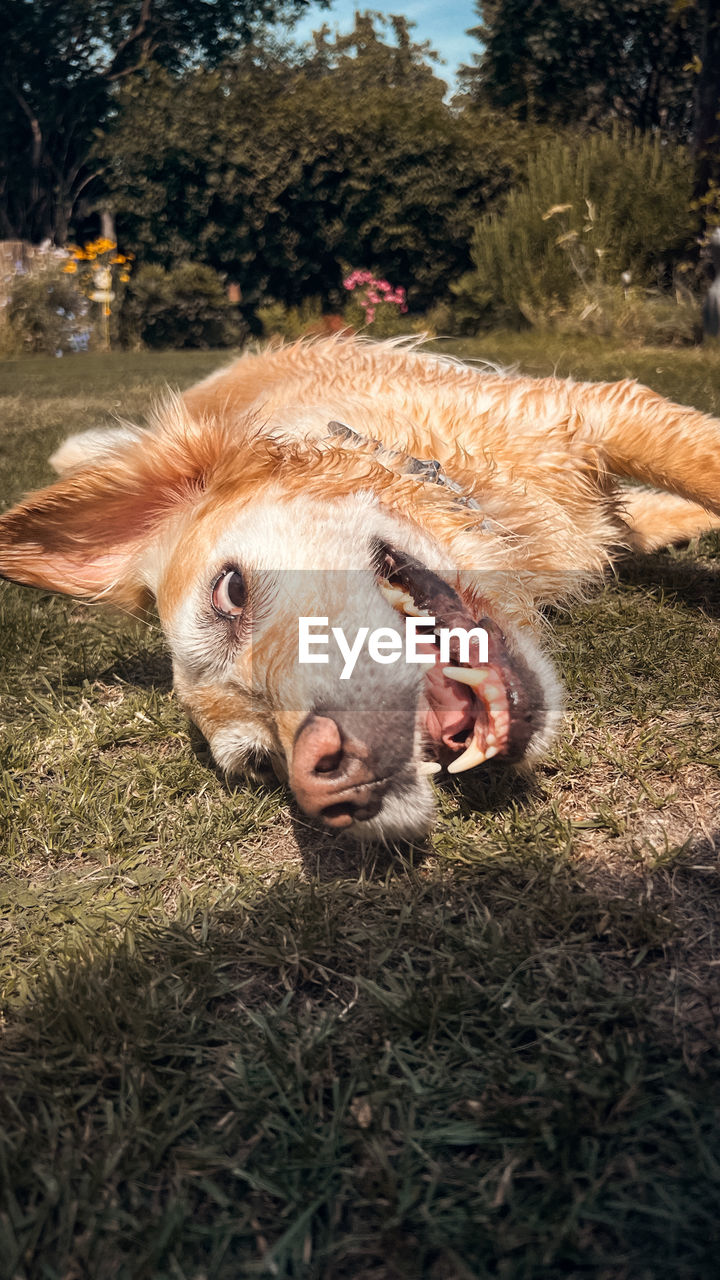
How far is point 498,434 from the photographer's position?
3295mm

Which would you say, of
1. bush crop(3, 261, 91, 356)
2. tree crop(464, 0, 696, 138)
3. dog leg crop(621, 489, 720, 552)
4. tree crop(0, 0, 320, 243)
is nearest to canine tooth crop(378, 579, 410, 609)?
dog leg crop(621, 489, 720, 552)

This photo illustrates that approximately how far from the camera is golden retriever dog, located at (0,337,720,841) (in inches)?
82.6

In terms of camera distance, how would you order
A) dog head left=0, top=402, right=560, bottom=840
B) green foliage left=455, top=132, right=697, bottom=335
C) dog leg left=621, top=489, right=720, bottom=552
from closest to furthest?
dog head left=0, top=402, right=560, bottom=840, dog leg left=621, top=489, right=720, bottom=552, green foliage left=455, top=132, right=697, bottom=335

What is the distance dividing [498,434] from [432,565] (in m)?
1.05

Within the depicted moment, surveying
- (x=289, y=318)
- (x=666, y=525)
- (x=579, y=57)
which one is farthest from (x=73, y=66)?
(x=666, y=525)

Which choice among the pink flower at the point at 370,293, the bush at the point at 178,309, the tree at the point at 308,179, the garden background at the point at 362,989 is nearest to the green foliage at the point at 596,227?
the pink flower at the point at 370,293

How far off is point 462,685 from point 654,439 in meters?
1.55

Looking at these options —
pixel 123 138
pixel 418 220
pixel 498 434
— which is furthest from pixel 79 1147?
pixel 123 138

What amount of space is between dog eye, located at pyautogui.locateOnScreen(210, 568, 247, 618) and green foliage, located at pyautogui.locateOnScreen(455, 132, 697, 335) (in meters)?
10.4

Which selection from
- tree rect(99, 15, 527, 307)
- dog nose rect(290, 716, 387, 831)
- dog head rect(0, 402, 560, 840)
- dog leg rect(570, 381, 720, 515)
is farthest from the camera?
tree rect(99, 15, 527, 307)

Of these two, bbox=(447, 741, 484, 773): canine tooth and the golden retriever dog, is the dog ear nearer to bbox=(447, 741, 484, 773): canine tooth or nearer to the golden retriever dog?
the golden retriever dog

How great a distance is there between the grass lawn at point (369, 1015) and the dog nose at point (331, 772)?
0.25 meters

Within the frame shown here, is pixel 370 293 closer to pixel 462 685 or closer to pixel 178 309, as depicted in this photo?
pixel 178 309

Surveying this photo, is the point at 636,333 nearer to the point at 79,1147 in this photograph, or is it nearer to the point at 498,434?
the point at 498,434
